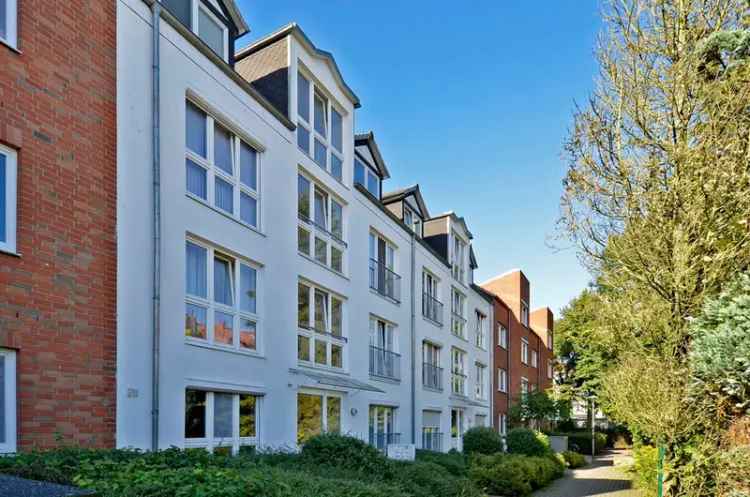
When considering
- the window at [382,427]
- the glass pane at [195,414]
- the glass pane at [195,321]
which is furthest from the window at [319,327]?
the glass pane at [195,414]

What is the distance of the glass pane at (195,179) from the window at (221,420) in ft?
11.0

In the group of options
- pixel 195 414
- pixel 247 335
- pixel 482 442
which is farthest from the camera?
pixel 482 442

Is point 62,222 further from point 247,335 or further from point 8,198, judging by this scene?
point 247,335

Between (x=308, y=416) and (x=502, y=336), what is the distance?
22180 mm

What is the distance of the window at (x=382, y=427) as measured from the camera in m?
18.5

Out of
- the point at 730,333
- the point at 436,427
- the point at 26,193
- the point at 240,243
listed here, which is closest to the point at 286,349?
the point at 240,243

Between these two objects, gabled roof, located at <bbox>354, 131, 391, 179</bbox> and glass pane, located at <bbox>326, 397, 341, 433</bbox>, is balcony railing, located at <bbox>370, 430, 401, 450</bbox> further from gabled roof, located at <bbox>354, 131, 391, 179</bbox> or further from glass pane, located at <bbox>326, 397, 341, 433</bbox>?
gabled roof, located at <bbox>354, 131, 391, 179</bbox>

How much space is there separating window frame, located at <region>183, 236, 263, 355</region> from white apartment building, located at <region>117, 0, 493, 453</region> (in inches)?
1.5

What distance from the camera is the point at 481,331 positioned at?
31.9 metres

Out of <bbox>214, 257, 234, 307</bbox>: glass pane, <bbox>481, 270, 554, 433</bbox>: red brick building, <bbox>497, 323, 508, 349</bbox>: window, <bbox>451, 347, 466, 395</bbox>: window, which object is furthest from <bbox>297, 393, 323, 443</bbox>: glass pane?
<bbox>497, 323, 508, 349</bbox>: window

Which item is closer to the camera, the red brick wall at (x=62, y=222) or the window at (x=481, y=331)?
the red brick wall at (x=62, y=222)

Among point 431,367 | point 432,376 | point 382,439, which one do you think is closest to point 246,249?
point 382,439

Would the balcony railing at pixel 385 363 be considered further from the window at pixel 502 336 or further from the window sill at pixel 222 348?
the window at pixel 502 336

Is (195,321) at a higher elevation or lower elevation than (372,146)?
lower
